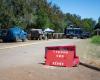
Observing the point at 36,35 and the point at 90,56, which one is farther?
the point at 36,35

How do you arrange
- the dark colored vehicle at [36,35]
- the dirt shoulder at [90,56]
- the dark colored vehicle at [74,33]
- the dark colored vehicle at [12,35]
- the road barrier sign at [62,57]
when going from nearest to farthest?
the road barrier sign at [62,57]
the dirt shoulder at [90,56]
the dark colored vehicle at [12,35]
the dark colored vehicle at [36,35]
the dark colored vehicle at [74,33]

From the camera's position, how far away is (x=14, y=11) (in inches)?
2493

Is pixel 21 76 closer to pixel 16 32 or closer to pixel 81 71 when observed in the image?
pixel 81 71

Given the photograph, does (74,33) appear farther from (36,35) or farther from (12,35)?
(12,35)

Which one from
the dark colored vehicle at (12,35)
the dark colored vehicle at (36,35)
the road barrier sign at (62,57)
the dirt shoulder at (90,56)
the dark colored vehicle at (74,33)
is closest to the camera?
the road barrier sign at (62,57)

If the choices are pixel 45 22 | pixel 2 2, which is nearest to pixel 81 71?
pixel 2 2

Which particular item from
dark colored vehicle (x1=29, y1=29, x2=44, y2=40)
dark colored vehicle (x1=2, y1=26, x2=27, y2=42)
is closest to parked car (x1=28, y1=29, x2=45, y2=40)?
dark colored vehicle (x1=29, y1=29, x2=44, y2=40)

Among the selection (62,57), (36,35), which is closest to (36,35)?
(36,35)

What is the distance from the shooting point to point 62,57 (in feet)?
57.4

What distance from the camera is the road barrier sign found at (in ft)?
57.1

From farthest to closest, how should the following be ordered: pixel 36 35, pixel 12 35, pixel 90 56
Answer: pixel 36 35, pixel 12 35, pixel 90 56

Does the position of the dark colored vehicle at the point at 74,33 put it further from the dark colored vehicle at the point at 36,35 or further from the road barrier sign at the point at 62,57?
the road barrier sign at the point at 62,57

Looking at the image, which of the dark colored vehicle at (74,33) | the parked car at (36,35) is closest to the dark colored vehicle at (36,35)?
the parked car at (36,35)

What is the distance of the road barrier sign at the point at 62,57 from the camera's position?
57.1ft
